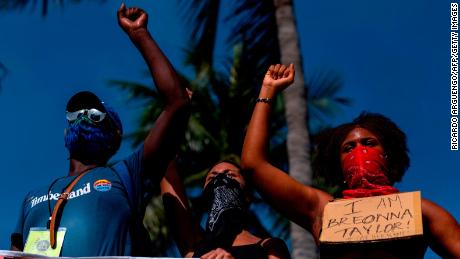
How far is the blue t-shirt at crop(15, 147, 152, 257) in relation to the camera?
11.3 feet

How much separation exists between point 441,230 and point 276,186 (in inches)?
27.6

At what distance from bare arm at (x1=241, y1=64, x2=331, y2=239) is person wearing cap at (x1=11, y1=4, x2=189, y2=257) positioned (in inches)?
12.4

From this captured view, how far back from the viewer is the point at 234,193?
4453mm

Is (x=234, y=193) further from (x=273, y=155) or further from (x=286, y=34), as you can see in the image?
(x=273, y=155)

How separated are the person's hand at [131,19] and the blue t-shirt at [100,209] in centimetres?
55

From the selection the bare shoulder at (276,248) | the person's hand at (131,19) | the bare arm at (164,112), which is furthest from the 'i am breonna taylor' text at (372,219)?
the person's hand at (131,19)

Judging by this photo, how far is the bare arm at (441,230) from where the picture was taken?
10.9ft

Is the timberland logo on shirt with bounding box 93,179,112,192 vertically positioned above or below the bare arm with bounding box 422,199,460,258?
above

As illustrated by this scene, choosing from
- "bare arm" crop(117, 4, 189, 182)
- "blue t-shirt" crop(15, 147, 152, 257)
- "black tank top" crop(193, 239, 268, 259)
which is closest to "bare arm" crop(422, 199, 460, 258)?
"black tank top" crop(193, 239, 268, 259)

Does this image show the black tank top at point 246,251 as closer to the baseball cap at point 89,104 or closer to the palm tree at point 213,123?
the baseball cap at point 89,104

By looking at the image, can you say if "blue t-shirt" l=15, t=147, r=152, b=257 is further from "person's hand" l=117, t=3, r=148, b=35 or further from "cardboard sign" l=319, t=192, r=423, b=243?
"cardboard sign" l=319, t=192, r=423, b=243

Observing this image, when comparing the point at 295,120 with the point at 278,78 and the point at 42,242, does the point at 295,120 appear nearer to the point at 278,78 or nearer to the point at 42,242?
the point at 278,78

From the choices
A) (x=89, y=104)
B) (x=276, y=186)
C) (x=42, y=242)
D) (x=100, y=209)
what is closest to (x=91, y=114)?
(x=89, y=104)

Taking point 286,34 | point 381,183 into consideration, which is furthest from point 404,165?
point 286,34
